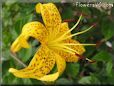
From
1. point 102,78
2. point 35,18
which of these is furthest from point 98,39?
point 35,18

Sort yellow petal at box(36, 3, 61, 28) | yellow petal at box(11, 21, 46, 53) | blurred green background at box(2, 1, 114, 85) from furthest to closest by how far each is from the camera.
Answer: blurred green background at box(2, 1, 114, 85)
yellow petal at box(36, 3, 61, 28)
yellow petal at box(11, 21, 46, 53)

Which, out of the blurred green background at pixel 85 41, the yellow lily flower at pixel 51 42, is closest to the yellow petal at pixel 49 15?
the yellow lily flower at pixel 51 42

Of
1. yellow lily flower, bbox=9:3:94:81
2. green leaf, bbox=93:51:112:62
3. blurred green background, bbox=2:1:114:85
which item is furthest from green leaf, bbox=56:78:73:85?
yellow lily flower, bbox=9:3:94:81

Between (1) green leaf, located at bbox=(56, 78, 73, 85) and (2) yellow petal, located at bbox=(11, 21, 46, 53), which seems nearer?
(2) yellow petal, located at bbox=(11, 21, 46, 53)

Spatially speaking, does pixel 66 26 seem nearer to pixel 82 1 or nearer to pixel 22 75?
pixel 82 1

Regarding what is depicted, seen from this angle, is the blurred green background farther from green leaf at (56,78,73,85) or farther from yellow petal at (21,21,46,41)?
yellow petal at (21,21,46,41)

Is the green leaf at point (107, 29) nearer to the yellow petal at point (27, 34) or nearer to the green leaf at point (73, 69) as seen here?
the green leaf at point (73, 69)
